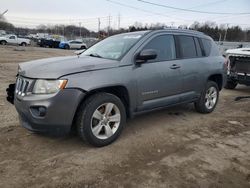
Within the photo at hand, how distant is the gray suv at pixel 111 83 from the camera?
360 cm

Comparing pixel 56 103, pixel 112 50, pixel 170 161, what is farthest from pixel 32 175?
pixel 112 50

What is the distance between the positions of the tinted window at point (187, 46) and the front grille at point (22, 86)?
3016 millimetres

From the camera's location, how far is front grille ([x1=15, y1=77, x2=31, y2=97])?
3748 millimetres

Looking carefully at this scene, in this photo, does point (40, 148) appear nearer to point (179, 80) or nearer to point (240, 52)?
point (179, 80)

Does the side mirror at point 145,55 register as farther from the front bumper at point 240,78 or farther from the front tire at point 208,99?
the front bumper at point 240,78

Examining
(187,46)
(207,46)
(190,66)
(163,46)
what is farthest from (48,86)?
(207,46)

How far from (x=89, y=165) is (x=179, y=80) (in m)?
2.48

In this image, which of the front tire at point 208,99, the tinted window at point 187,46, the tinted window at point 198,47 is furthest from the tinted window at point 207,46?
the front tire at point 208,99

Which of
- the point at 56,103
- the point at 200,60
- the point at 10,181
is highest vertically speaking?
the point at 200,60

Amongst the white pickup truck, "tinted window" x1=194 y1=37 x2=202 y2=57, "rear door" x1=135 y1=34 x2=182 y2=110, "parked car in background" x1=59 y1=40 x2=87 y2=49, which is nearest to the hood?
"rear door" x1=135 y1=34 x2=182 y2=110

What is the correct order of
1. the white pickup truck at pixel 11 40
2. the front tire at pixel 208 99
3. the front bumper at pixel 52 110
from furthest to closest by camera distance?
the white pickup truck at pixel 11 40 → the front tire at pixel 208 99 → the front bumper at pixel 52 110

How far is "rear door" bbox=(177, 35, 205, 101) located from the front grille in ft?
9.29

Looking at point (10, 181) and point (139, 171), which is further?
point (139, 171)

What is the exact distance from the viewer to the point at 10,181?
3.13m
